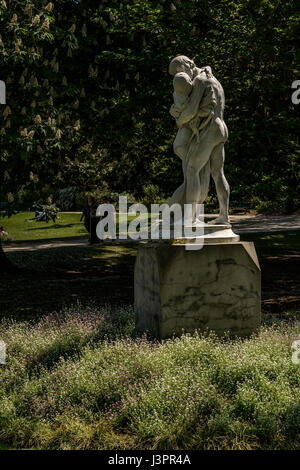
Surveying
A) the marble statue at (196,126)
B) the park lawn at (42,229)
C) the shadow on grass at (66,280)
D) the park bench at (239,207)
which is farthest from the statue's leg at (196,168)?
the park bench at (239,207)

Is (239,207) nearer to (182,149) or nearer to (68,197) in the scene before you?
(68,197)

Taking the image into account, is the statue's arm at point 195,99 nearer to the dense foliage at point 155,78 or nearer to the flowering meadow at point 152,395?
the flowering meadow at point 152,395

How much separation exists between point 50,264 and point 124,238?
308 inches

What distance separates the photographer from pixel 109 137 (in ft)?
51.2

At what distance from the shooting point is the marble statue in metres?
7.74

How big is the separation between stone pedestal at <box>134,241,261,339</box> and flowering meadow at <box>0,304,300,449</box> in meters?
0.30

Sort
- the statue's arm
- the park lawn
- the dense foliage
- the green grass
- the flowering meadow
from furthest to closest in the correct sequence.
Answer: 1. the green grass
2. the park lawn
3. the dense foliage
4. the statue's arm
5. the flowering meadow

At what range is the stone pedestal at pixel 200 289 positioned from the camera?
718 cm

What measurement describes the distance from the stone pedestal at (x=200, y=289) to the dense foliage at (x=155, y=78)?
6.23m

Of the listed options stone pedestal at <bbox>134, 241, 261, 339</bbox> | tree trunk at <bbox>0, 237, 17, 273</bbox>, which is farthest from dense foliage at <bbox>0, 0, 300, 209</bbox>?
stone pedestal at <bbox>134, 241, 261, 339</bbox>

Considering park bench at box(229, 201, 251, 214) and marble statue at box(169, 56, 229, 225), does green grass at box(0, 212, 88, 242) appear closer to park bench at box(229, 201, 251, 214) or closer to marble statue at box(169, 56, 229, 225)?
park bench at box(229, 201, 251, 214)
